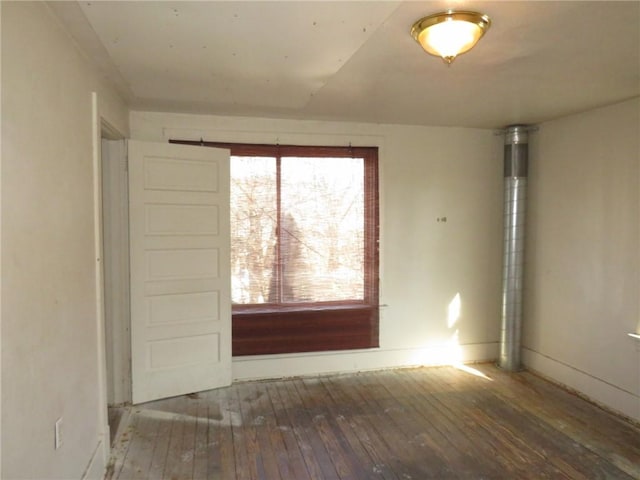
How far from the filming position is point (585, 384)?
3.60 m

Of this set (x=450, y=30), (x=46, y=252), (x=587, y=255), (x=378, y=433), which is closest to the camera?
(x=46, y=252)

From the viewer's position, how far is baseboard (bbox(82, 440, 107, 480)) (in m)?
2.24

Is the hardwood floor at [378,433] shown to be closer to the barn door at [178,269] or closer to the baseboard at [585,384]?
the baseboard at [585,384]

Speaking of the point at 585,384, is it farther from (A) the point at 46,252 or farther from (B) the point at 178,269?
(A) the point at 46,252

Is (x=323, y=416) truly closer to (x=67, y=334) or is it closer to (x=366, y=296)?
(x=366, y=296)

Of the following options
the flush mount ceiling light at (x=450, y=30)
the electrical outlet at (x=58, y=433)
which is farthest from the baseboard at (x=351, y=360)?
the flush mount ceiling light at (x=450, y=30)

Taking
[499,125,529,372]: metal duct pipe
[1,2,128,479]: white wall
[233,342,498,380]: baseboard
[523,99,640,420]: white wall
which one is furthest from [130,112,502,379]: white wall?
[1,2,128,479]: white wall

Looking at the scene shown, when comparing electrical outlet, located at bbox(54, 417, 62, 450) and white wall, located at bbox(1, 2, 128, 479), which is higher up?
white wall, located at bbox(1, 2, 128, 479)

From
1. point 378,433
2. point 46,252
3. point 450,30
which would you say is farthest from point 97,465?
point 450,30

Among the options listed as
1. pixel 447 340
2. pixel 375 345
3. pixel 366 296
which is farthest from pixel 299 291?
pixel 447 340

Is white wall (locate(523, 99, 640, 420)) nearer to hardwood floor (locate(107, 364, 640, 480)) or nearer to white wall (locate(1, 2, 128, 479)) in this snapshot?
hardwood floor (locate(107, 364, 640, 480))

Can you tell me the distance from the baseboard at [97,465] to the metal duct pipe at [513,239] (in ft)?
11.2

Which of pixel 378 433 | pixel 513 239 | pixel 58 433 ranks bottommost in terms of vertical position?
pixel 378 433

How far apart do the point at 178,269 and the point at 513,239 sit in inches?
118
